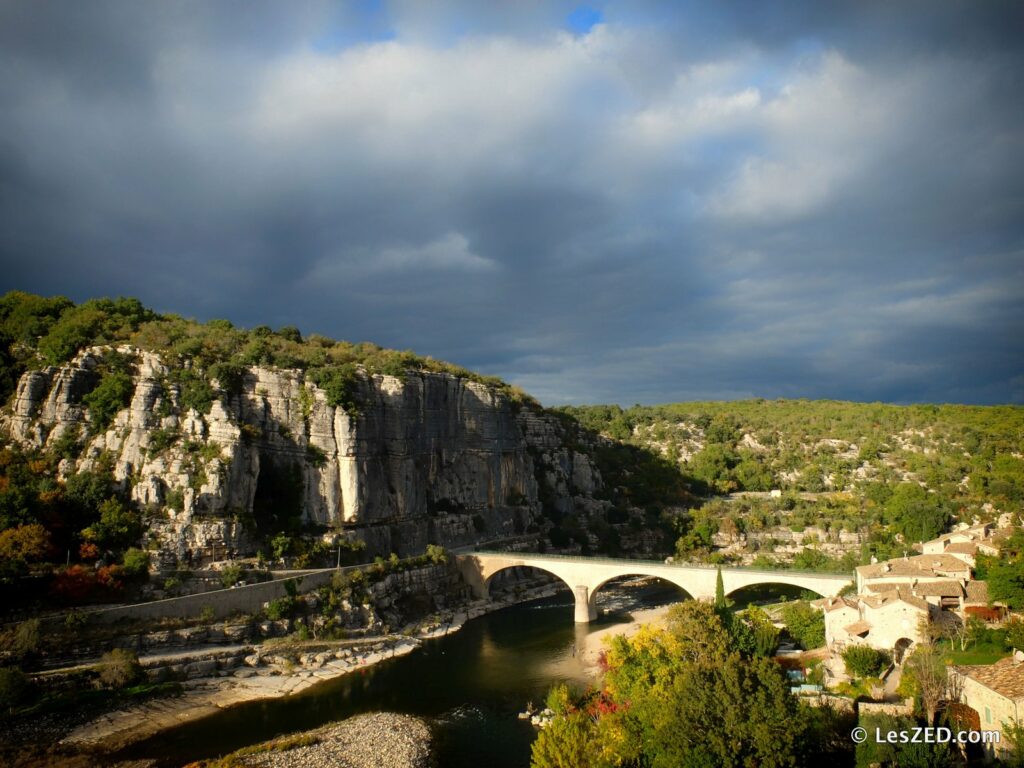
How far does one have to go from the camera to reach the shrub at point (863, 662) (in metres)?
26.1

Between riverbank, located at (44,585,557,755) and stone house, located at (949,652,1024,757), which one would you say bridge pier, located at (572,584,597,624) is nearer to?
riverbank, located at (44,585,557,755)

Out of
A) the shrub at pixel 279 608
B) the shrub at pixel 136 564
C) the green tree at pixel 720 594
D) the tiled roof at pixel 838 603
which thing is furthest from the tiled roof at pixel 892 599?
the shrub at pixel 136 564

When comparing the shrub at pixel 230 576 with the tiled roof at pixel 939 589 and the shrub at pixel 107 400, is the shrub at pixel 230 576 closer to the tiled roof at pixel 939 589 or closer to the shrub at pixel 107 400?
the shrub at pixel 107 400

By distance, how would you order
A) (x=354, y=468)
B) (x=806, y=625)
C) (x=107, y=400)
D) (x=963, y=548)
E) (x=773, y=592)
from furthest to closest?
(x=773, y=592)
(x=354, y=468)
(x=107, y=400)
(x=963, y=548)
(x=806, y=625)

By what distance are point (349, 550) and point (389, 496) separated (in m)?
7.47

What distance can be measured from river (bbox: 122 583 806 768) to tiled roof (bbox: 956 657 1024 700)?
1503 centimetres

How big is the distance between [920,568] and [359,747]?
3100 centimetres

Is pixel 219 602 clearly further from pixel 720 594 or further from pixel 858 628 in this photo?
pixel 858 628

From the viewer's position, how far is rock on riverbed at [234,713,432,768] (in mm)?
23000

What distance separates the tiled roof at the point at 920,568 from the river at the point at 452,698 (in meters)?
16.3

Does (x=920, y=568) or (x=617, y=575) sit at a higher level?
(x=920, y=568)

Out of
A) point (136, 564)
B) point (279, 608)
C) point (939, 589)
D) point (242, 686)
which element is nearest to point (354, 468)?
point (279, 608)

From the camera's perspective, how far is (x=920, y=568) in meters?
36.0

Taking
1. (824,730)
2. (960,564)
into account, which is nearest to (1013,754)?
(824,730)
